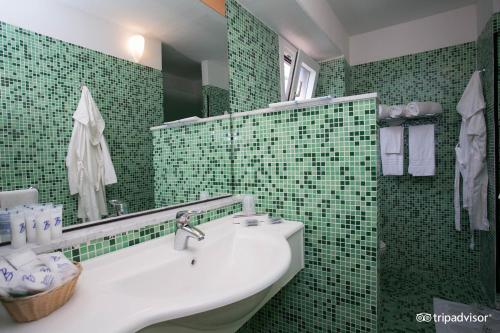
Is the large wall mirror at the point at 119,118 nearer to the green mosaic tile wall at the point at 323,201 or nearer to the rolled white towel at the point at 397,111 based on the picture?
the green mosaic tile wall at the point at 323,201

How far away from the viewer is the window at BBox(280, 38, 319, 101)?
2197 millimetres

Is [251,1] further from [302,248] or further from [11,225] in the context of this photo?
[11,225]

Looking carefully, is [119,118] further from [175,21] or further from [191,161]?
[175,21]

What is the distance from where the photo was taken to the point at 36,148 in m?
0.85

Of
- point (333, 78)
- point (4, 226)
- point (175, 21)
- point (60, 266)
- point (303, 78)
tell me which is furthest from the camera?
point (333, 78)

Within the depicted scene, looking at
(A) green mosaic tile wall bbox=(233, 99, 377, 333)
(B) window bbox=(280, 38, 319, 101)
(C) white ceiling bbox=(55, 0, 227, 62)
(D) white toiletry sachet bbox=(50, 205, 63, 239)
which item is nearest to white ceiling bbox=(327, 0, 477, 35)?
(B) window bbox=(280, 38, 319, 101)

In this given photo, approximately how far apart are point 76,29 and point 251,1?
1193mm

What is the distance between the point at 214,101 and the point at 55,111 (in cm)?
86

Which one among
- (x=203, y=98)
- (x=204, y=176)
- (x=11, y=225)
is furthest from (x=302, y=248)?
→ (x=11, y=225)

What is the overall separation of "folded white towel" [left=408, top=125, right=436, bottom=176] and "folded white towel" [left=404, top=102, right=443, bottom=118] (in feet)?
0.61

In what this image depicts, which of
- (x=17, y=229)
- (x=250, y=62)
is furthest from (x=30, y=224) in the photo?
(x=250, y=62)

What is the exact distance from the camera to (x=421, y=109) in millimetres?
2469

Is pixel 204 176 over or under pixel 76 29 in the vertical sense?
under

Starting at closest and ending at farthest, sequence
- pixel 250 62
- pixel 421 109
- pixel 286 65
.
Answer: pixel 250 62 → pixel 286 65 → pixel 421 109
